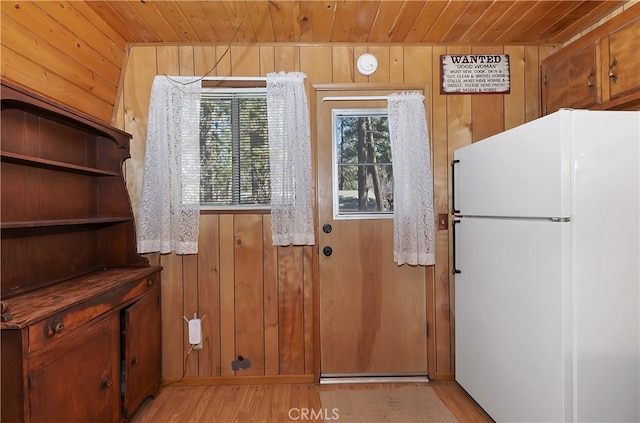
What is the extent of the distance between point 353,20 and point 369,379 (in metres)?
2.38

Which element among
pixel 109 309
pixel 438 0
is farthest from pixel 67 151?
pixel 438 0

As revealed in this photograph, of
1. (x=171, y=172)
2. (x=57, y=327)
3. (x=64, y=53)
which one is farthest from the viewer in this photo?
(x=171, y=172)

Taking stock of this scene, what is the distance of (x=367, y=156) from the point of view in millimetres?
2479

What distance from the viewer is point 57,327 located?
4.56 ft

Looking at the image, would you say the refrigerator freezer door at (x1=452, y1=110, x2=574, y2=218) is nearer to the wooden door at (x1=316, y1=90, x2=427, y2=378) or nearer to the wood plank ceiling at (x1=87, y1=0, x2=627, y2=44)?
the wooden door at (x1=316, y1=90, x2=427, y2=378)

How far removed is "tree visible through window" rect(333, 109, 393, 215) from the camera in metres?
2.47

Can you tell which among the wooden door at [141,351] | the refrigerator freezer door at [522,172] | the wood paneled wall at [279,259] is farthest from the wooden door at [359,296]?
the wooden door at [141,351]

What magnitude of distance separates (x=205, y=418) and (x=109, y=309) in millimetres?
890

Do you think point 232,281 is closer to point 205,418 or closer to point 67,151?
point 205,418

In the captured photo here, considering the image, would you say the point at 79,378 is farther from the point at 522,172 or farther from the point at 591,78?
the point at 591,78

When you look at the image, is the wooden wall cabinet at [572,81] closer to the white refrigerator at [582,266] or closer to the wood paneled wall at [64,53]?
the white refrigerator at [582,266]

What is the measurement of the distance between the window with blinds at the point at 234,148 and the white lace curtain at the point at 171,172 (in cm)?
13

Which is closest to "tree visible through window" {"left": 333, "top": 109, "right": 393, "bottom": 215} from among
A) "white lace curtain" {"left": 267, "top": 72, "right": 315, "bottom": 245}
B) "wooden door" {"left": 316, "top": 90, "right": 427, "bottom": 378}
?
"wooden door" {"left": 316, "top": 90, "right": 427, "bottom": 378}

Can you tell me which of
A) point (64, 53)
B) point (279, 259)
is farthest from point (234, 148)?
point (64, 53)
